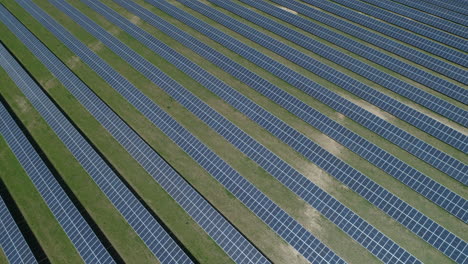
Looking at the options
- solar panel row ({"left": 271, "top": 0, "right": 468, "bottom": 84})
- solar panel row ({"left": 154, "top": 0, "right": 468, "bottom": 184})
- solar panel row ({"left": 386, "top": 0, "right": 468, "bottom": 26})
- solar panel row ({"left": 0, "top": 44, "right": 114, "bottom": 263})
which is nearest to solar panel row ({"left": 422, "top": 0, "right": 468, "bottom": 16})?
solar panel row ({"left": 386, "top": 0, "right": 468, "bottom": 26})

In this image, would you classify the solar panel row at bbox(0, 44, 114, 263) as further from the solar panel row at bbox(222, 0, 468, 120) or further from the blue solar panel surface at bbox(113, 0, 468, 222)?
the solar panel row at bbox(222, 0, 468, 120)

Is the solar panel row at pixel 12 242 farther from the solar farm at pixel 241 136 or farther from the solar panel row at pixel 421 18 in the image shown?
the solar panel row at pixel 421 18

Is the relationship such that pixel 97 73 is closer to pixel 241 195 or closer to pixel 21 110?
pixel 21 110

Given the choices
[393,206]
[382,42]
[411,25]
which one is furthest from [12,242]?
[411,25]

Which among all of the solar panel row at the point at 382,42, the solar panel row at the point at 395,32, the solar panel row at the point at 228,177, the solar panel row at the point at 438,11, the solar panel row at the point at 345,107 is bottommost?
the solar panel row at the point at 228,177

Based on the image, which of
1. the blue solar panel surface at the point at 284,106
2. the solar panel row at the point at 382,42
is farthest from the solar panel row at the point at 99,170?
the solar panel row at the point at 382,42

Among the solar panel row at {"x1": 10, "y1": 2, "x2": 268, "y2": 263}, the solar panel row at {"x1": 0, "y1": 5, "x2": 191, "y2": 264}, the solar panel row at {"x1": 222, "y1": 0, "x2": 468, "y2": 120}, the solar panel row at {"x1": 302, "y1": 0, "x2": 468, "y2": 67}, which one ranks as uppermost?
the solar panel row at {"x1": 302, "y1": 0, "x2": 468, "y2": 67}
